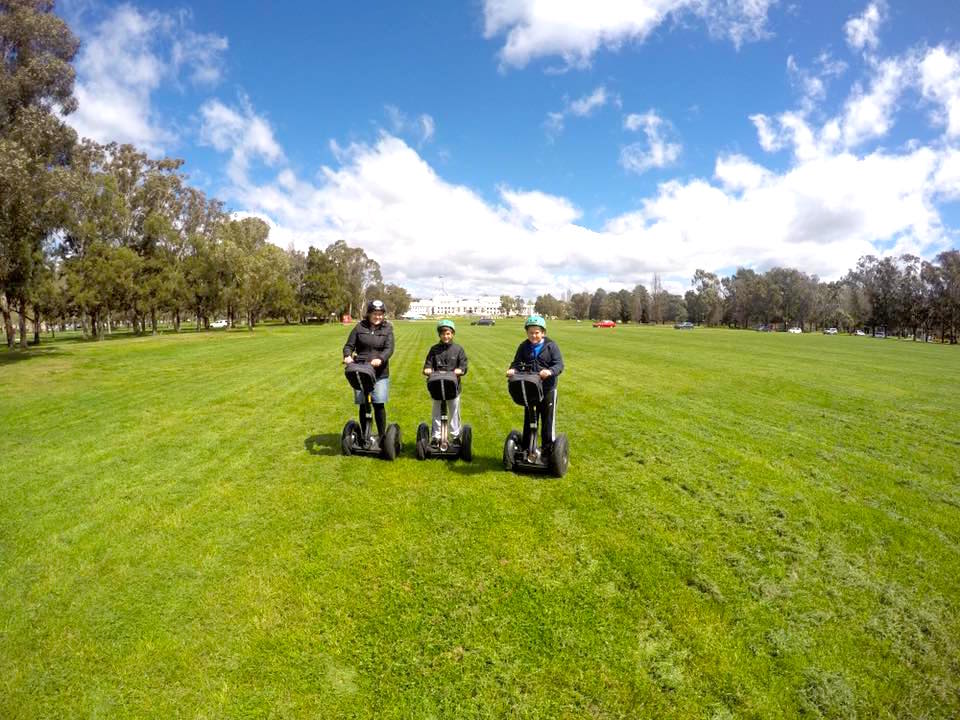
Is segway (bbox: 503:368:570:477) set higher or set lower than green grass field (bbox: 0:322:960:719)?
higher

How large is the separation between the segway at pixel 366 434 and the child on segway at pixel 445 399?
42 centimetres

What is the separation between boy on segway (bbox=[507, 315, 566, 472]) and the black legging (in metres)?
2.27

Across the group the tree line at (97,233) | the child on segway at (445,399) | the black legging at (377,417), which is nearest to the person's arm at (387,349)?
the child on segway at (445,399)

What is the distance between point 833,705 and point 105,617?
543 centimetres

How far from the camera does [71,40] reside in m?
22.5

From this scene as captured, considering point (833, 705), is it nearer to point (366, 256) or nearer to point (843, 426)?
point (843, 426)

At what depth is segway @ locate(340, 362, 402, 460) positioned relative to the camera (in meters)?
6.91

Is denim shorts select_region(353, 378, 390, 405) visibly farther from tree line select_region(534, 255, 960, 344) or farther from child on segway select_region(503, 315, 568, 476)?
tree line select_region(534, 255, 960, 344)

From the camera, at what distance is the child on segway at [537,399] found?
6367 mm

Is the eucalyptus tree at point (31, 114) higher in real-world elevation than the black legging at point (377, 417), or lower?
higher

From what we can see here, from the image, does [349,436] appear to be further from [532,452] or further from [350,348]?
[532,452]

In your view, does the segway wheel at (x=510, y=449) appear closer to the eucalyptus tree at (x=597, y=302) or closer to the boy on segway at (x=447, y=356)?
the boy on segway at (x=447, y=356)

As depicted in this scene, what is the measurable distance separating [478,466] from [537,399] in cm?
168

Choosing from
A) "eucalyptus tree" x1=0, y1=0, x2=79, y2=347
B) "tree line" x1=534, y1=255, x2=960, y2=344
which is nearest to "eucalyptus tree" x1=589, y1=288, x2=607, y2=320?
"tree line" x1=534, y1=255, x2=960, y2=344
